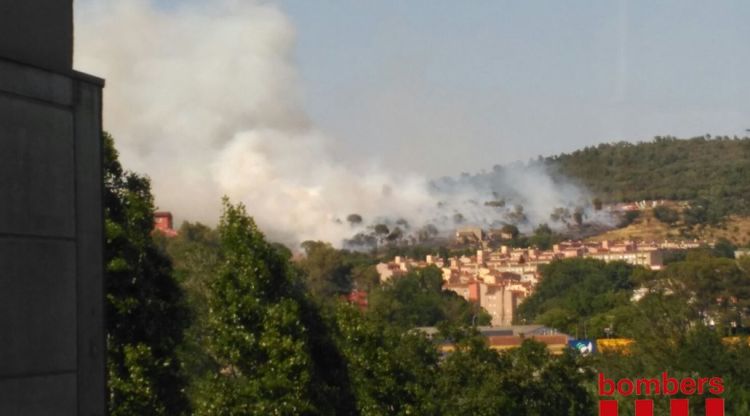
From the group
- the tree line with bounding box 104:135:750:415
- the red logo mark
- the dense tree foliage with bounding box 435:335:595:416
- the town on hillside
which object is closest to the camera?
the tree line with bounding box 104:135:750:415

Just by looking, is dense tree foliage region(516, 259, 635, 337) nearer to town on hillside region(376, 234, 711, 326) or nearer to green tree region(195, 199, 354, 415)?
town on hillside region(376, 234, 711, 326)

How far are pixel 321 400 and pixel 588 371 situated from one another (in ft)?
61.6

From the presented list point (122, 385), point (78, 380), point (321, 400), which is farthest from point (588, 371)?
point (78, 380)

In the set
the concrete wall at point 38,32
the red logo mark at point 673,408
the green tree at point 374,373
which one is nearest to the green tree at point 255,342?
the green tree at point 374,373

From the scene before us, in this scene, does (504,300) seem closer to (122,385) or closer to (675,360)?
(675,360)

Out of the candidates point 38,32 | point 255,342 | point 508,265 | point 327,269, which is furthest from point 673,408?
point 508,265

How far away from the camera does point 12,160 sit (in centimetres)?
941

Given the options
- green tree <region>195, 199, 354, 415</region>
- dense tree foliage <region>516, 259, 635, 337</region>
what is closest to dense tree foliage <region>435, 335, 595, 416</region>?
green tree <region>195, 199, 354, 415</region>

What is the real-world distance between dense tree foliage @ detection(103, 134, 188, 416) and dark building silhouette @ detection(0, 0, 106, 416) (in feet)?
24.2

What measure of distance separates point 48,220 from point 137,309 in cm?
889

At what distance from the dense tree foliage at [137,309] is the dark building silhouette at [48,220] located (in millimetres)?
7374

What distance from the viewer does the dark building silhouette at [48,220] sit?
369 inches

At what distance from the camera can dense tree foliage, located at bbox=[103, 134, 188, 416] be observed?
1808 cm

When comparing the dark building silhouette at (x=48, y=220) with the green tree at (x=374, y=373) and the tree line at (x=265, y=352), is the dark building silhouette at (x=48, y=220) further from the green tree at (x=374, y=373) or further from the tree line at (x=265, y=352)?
the green tree at (x=374, y=373)
